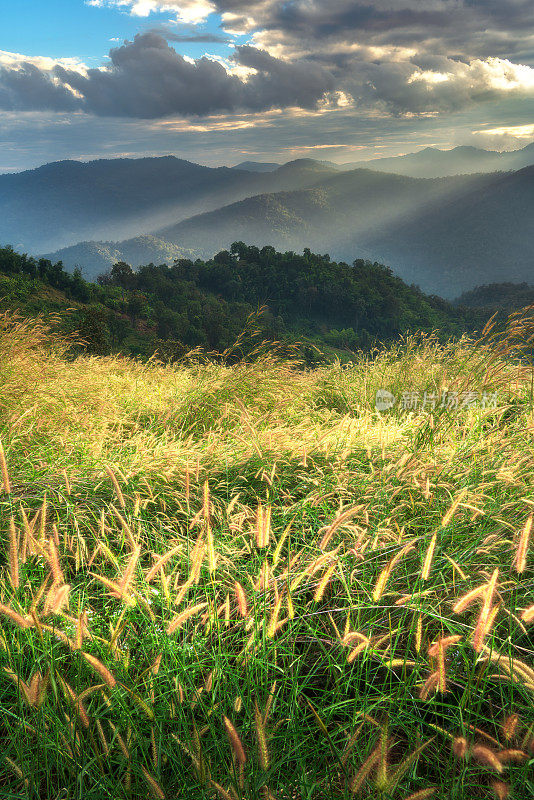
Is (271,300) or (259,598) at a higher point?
(259,598)

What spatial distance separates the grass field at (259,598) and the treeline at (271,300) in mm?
44380

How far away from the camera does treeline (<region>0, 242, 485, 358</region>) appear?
49.4m

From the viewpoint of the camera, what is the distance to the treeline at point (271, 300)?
49406 mm

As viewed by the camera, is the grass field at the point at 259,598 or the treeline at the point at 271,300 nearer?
the grass field at the point at 259,598

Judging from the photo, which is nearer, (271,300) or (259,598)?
(259,598)

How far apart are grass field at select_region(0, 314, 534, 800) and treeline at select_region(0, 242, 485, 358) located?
44.4m

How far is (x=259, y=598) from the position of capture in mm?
1604

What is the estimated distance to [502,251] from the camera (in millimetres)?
190375

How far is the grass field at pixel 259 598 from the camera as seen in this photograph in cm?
119

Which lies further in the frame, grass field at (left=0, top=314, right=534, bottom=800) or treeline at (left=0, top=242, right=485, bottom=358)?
treeline at (left=0, top=242, right=485, bottom=358)

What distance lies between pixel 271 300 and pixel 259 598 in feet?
258

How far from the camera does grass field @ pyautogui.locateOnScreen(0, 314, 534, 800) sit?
1.19 metres

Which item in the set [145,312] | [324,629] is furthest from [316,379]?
[145,312]

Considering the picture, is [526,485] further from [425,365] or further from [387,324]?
[387,324]
